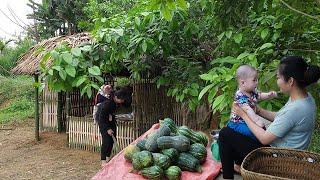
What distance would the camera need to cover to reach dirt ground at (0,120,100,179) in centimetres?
815

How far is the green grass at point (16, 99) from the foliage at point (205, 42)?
8047 mm

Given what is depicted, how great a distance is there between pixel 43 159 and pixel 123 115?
209cm

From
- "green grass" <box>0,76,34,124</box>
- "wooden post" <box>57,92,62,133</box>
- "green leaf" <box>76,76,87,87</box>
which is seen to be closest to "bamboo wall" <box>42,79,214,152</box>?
"wooden post" <box>57,92,62,133</box>

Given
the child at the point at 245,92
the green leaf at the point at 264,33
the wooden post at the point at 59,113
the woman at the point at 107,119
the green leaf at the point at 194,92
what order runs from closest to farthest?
the child at the point at 245,92
the green leaf at the point at 264,33
the green leaf at the point at 194,92
the woman at the point at 107,119
the wooden post at the point at 59,113

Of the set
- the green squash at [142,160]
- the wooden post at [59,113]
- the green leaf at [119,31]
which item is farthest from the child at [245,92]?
the wooden post at [59,113]

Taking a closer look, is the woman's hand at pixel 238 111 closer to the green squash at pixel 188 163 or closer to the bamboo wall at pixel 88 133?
the green squash at pixel 188 163

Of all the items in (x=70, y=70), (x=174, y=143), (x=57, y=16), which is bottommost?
(x=174, y=143)

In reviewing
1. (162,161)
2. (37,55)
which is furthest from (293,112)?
(37,55)

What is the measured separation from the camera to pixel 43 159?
367 inches

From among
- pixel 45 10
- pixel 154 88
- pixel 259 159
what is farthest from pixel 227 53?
pixel 45 10

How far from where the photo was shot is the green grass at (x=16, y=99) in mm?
14914

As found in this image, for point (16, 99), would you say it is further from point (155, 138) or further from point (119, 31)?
point (155, 138)

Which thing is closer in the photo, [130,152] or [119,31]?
[130,152]

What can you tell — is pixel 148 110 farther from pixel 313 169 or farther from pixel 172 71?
pixel 313 169
